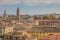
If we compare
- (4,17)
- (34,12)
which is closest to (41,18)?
(34,12)

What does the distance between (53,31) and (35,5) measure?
0.60 meters

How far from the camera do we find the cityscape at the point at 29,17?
3111mm

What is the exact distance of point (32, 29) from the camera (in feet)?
10.2

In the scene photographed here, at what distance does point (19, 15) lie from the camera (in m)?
3.19

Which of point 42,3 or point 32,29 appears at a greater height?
point 42,3

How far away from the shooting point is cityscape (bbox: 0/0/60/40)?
3.11 m

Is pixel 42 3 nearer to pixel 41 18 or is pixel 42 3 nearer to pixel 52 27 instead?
pixel 41 18

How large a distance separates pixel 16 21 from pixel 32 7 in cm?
41

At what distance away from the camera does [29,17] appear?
125 inches

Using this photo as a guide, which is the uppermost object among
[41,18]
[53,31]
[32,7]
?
[32,7]

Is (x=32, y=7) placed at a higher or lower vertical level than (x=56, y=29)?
higher

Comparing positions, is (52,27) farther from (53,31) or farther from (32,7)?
(32,7)

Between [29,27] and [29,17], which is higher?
[29,17]

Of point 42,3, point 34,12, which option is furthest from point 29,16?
point 42,3
